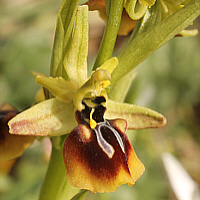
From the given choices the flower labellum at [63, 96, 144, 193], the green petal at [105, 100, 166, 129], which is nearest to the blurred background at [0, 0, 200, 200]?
the green petal at [105, 100, 166, 129]

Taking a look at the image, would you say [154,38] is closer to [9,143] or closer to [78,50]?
[78,50]

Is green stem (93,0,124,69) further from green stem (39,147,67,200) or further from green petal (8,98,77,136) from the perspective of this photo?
green stem (39,147,67,200)

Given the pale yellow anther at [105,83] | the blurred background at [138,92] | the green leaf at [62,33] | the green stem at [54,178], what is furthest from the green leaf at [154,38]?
the blurred background at [138,92]

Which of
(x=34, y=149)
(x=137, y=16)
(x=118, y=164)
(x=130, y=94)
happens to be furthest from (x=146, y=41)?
(x=34, y=149)

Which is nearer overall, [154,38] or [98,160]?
[98,160]

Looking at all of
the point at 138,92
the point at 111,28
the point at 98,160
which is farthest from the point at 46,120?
the point at 138,92
